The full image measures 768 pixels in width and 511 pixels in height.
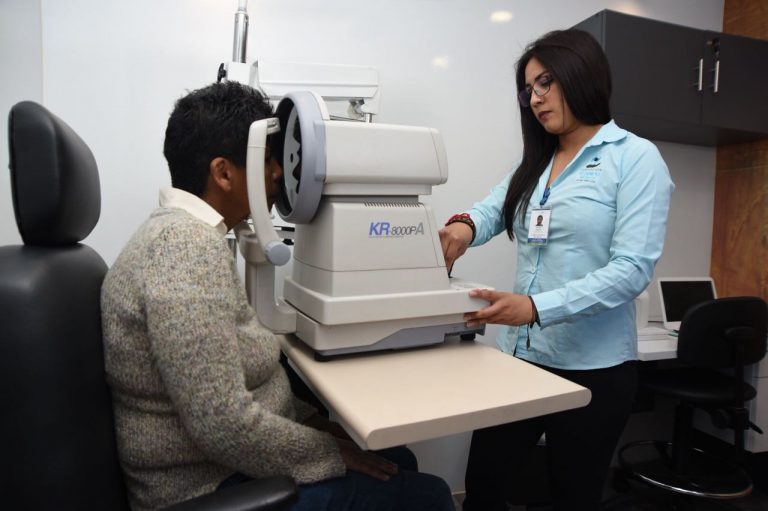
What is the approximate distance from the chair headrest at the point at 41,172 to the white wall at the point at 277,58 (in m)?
1.00

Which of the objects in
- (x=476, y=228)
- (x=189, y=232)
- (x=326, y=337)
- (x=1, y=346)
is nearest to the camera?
(x=1, y=346)

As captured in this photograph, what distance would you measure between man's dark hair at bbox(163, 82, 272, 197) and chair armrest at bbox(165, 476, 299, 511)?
526 mm

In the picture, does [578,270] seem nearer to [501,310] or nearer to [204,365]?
[501,310]

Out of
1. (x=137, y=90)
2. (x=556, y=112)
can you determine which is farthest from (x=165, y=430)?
(x=137, y=90)

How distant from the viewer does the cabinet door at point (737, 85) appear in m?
2.05

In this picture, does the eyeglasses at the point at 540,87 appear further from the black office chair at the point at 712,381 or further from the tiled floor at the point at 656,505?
the tiled floor at the point at 656,505

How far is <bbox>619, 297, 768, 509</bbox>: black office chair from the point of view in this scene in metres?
1.75

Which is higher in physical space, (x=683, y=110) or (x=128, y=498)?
(x=683, y=110)

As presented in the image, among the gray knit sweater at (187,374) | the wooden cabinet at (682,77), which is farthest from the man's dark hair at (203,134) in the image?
the wooden cabinet at (682,77)

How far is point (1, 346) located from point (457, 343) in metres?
0.82

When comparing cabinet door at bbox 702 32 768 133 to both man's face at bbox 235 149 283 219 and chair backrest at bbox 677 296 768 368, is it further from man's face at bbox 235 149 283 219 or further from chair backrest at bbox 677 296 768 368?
man's face at bbox 235 149 283 219

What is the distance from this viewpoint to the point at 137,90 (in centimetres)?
159

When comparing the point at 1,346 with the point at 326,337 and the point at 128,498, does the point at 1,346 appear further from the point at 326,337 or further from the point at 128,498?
the point at 326,337

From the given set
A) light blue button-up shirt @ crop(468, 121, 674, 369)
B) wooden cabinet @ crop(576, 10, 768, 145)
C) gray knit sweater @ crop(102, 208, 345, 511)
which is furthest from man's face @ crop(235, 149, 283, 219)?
wooden cabinet @ crop(576, 10, 768, 145)
